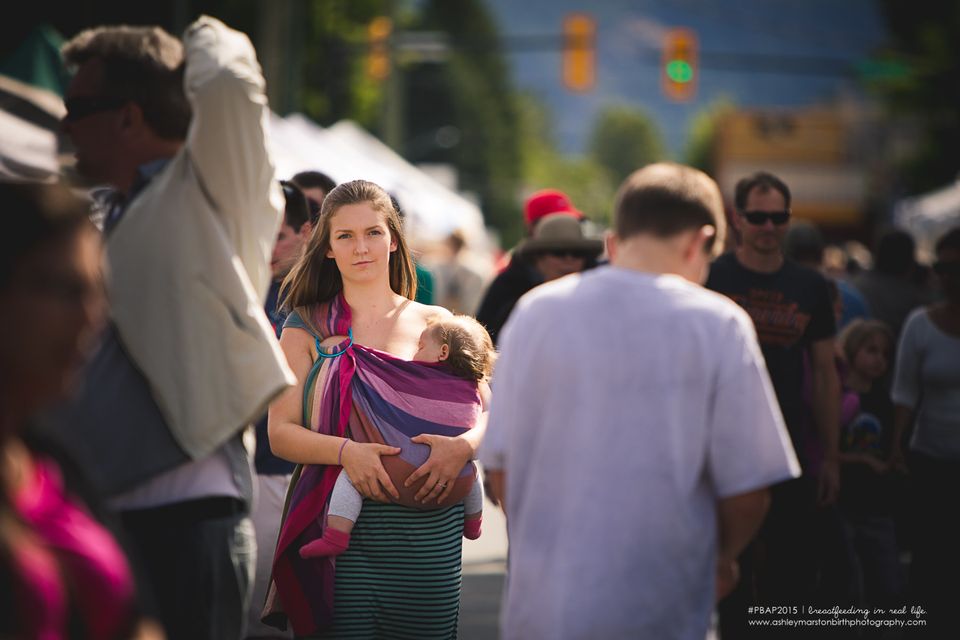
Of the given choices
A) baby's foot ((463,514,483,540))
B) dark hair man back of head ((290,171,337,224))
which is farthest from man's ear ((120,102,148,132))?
dark hair man back of head ((290,171,337,224))

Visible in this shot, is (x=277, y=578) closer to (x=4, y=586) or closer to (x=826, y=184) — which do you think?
(x=4, y=586)

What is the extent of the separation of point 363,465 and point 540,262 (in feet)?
11.4

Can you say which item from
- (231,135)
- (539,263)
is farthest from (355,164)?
(231,135)

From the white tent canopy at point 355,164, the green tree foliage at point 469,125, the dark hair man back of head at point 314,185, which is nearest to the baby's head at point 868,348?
the white tent canopy at point 355,164

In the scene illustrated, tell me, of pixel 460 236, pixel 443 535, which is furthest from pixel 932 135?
pixel 443 535

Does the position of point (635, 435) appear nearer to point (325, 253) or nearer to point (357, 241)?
point (357, 241)

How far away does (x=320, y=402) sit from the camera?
4.50 meters

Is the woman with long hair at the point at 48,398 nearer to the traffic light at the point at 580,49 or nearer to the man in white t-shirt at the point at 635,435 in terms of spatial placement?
the man in white t-shirt at the point at 635,435

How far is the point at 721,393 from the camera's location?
334 centimetres

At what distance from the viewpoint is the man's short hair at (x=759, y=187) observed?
646cm

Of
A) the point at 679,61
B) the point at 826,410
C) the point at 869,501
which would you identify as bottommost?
the point at 869,501

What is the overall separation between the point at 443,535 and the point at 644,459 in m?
1.36

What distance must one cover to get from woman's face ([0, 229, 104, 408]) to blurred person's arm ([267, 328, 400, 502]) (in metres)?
2.11

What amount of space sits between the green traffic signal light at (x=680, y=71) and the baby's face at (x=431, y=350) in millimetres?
22966
